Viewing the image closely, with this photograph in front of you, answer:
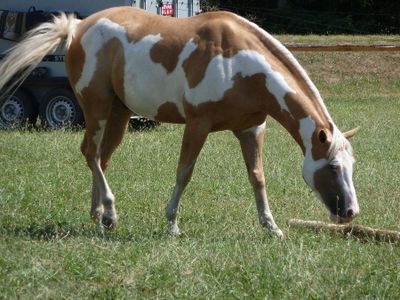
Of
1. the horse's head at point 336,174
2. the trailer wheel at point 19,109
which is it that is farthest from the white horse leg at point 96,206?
the trailer wheel at point 19,109

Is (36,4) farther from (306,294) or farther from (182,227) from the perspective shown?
(306,294)

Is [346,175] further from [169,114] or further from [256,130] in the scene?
[169,114]

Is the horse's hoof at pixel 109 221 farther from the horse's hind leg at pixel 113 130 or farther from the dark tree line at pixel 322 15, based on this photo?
the dark tree line at pixel 322 15

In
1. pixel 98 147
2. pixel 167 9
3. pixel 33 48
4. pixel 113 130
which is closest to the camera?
pixel 98 147

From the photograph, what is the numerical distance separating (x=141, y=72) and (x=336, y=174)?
6.28ft

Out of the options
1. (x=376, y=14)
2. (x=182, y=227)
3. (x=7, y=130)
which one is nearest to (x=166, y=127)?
(x=7, y=130)

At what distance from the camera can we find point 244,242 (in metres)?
6.75

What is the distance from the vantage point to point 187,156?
7430mm

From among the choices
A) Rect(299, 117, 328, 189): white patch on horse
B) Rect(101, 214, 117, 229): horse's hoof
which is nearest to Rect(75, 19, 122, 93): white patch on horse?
Rect(101, 214, 117, 229): horse's hoof

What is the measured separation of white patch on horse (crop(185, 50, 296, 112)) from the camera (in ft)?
23.5

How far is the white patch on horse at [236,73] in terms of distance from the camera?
283 inches

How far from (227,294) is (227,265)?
61cm

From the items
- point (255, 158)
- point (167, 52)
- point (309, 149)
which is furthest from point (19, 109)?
point (309, 149)

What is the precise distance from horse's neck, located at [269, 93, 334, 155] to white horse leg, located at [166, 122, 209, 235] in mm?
657
